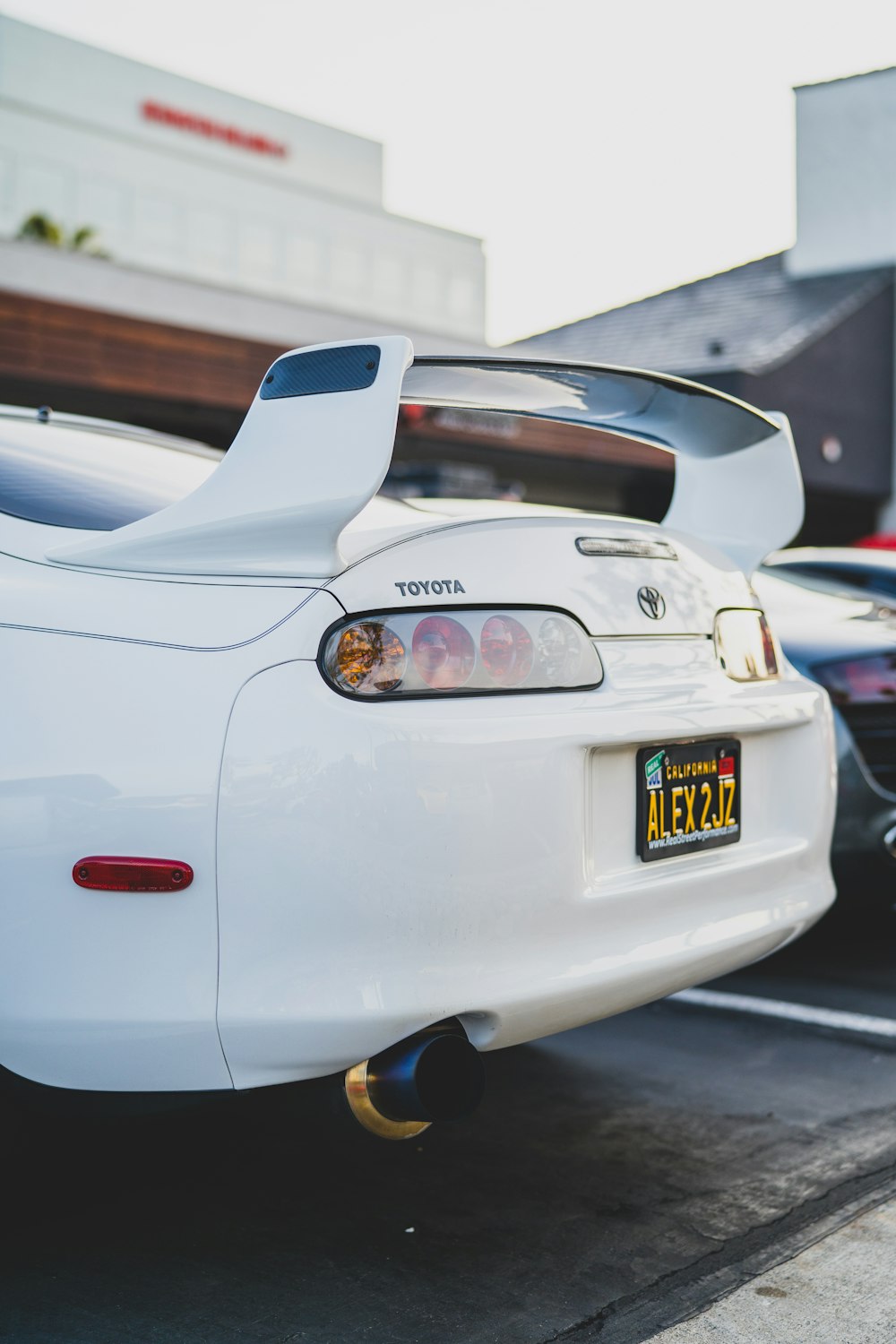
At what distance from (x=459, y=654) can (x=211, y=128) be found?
36.0m

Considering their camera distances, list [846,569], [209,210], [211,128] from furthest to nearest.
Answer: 1. [211,128]
2. [209,210]
3. [846,569]

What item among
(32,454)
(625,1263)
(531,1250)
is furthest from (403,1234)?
(32,454)

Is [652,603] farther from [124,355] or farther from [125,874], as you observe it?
[124,355]

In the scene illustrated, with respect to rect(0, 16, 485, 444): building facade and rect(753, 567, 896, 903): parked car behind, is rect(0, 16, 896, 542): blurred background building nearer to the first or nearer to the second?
rect(0, 16, 485, 444): building facade

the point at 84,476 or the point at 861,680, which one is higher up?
the point at 84,476

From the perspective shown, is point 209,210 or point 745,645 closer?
point 745,645

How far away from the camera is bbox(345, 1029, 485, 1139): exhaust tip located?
78.3 inches

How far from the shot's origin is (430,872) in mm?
1982

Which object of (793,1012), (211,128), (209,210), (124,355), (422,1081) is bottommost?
(793,1012)

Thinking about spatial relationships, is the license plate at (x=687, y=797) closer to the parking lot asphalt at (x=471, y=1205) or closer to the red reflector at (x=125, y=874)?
the parking lot asphalt at (x=471, y=1205)

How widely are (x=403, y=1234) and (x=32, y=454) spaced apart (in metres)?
1.56

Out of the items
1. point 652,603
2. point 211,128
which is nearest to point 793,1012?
point 652,603

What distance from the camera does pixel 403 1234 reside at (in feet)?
7.80

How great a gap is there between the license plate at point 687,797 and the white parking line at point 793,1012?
3.60 feet
